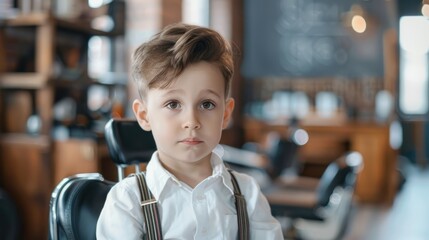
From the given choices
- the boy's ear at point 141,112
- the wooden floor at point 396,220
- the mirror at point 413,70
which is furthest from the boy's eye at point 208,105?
the mirror at point 413,70

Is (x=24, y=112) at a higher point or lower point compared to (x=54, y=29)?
lower

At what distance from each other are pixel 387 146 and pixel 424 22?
4.22 m

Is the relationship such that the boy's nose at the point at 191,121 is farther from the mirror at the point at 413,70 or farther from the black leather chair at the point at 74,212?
the mirror at the point at 413,70

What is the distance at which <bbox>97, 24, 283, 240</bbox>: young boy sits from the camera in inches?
41.3

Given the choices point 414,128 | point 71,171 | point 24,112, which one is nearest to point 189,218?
point 71,171

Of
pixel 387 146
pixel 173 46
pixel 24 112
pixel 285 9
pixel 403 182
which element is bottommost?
pixel 403 182

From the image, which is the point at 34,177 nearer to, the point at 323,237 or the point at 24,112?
the point at 24,112

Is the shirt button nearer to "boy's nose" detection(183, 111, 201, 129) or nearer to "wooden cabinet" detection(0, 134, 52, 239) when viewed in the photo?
"boy's nose" detection(183, 111, 201, 129)

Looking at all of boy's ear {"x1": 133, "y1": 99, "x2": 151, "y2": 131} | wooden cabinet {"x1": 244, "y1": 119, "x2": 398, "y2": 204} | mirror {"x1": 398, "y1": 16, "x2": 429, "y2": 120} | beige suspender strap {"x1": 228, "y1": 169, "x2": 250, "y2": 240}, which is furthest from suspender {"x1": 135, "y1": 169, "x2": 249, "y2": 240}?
mirror {"x1": 398, "y1": 16, "x2": 429, "y2": 120}

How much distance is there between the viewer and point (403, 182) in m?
6.77

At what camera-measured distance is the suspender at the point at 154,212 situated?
106 centimetres

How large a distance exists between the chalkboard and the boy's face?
5305 millimetres

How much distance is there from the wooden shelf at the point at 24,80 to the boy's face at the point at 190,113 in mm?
1912

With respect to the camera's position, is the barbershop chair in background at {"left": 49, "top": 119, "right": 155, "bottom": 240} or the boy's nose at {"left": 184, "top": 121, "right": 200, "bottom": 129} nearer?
the boy's nose at {"left": 184, "top": 121, "right": 200, "bottom": 129}
